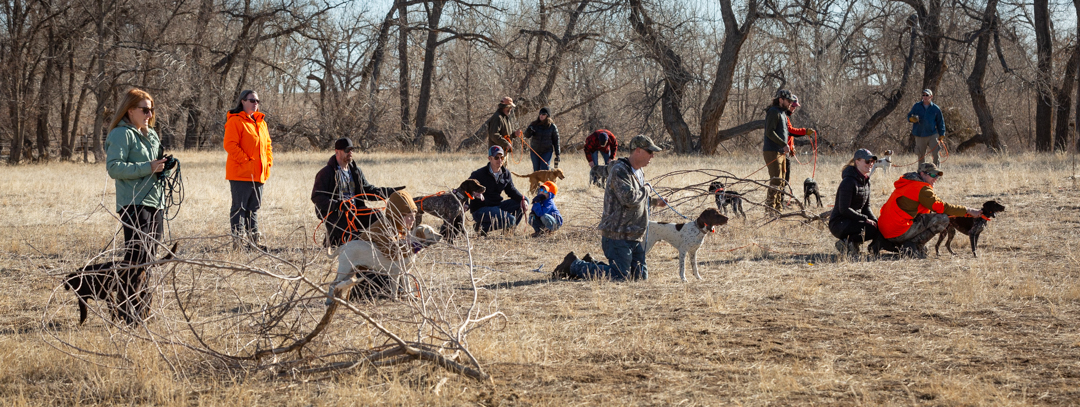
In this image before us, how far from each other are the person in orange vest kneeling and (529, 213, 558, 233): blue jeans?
10.7 ft

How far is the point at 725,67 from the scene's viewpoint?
20.2m

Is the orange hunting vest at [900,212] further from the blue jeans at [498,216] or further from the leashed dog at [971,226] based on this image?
the blue jeans at [498,216]

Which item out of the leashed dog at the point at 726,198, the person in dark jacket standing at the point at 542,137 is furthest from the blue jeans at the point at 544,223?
the person in dark jacket standing at the point at 542,137

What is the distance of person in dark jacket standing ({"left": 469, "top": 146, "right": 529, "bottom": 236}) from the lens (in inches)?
360

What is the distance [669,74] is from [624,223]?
15.1 metres

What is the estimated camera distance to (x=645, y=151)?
6.22 metres

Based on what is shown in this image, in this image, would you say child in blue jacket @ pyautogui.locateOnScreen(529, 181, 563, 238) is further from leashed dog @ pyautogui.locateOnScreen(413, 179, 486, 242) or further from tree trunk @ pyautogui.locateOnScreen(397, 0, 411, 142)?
tree trunk @ pyautogui.locateOnScreen(397, 0, 411, 142)

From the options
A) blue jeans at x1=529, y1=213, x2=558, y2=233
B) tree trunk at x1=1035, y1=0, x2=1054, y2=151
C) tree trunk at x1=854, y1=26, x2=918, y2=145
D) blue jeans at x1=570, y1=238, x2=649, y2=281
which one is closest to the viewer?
blue jeans at x1=570, y1=238, x2=649, y2=281

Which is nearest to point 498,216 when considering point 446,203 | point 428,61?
point 446,203

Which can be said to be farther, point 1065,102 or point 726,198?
point 1065,102

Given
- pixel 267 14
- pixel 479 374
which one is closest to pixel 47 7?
pixel 267 14

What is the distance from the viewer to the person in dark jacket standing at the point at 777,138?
387 inches

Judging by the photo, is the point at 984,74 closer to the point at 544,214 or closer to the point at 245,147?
the point at 544,214

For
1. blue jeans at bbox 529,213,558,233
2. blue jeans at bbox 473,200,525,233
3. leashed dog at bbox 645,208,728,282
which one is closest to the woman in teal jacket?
leashed dog at bbox 645,208,728,282
